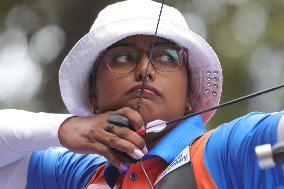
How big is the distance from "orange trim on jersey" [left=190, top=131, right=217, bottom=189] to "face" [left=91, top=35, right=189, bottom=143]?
0.51 feet

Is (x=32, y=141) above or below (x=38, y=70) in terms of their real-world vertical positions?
above

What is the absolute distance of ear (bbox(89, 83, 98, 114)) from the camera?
166cm

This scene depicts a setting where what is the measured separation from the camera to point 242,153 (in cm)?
118

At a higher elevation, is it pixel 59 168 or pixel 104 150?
pixel 104 150

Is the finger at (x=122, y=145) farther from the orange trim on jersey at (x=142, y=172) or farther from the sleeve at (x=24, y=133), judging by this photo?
the sleeve at (x=24, y=133)

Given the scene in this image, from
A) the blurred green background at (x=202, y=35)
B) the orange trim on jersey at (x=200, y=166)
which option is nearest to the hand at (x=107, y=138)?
the orange trim on jersey at (x=200, y=166)

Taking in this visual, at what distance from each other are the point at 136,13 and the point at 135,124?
315 millimetres

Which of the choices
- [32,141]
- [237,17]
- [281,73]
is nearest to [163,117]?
[32,141]

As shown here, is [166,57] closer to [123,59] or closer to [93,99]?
[123,59]

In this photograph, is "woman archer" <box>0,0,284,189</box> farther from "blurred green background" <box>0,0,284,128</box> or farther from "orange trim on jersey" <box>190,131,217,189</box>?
"blurred green background" <box>0,0,284,128</box>

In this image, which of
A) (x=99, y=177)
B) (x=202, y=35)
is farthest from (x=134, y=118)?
(x=202, y=35)

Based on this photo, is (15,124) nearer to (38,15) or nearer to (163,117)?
(163,117)

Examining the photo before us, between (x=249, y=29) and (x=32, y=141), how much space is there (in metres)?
3.13

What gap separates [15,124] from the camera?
1641 millimetres
